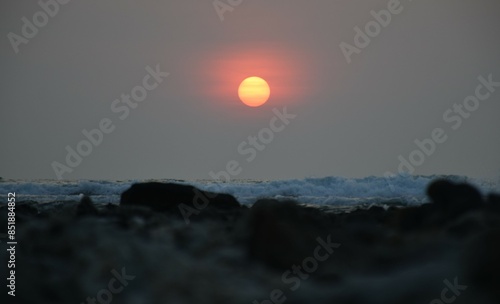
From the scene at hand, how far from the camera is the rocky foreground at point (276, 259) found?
3699mm

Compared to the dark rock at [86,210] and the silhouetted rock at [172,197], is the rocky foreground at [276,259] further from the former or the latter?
the silhouetted rock at [172,197]

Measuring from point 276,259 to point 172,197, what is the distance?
739 centimetres

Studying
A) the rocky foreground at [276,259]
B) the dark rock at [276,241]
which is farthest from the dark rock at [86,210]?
the dark rock at [276,241]

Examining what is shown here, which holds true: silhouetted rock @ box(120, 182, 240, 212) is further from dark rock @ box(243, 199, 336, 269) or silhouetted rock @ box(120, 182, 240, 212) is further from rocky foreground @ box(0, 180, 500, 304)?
dark rock @ box(243, 199, 336, 269)

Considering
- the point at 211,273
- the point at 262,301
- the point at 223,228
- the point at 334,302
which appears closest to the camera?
the point at 334,302

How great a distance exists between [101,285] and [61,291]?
235mm

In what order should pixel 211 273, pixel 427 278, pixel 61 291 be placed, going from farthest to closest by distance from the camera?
1. pixel 211 273
2. pixel 61 291
3. pixel 427 278

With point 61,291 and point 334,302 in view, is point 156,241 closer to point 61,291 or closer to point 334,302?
point 61,291

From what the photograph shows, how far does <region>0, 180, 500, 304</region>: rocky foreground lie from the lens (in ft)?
12.1

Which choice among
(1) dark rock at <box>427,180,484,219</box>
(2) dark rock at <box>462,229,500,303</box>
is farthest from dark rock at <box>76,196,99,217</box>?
(2) dark rock at <box>462,229,500,303</box>

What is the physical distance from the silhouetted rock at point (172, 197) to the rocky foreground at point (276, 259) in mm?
4559

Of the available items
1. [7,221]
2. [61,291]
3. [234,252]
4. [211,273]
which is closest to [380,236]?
[234,252]

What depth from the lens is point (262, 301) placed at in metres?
3.94

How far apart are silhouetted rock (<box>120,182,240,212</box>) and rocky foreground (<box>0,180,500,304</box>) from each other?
4559 mm
